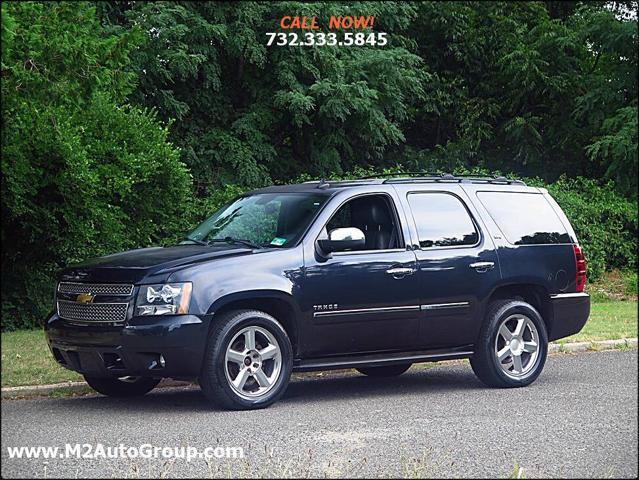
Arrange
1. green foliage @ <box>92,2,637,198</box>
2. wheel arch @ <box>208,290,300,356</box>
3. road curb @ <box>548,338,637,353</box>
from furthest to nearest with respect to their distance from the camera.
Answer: green foliage @ <box>92,2,637,198</box> → road curb @ <box>548,338,637,353</box> → wheel arch @ <box>208,290,300,356</box>

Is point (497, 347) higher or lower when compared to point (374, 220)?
lower

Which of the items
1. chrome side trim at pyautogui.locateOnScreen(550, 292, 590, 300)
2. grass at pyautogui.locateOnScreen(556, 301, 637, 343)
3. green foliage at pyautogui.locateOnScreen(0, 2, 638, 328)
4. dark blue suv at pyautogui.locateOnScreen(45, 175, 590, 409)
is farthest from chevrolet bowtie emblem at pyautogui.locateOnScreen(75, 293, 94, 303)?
grass at pyautogui.locateOnScreen(556, 301, 637, 343)

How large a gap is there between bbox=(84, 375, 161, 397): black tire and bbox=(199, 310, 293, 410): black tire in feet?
4.25

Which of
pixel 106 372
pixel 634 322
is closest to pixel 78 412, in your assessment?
pixel 106 372

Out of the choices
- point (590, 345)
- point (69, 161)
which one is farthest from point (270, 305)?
point (69, 161)

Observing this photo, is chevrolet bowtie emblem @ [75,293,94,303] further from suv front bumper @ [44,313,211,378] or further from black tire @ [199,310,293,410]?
black tire @ [199,310,293,410]

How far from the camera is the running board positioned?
10.7m

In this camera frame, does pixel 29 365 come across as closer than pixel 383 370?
Yes

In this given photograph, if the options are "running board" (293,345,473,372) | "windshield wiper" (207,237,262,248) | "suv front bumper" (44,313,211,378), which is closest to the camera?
"suv front bumper" (44,313,211,378)

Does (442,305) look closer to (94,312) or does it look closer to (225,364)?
(225,364)

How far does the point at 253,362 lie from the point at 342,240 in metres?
1.38

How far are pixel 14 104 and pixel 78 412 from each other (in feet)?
21.2

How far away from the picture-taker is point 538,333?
12117mm

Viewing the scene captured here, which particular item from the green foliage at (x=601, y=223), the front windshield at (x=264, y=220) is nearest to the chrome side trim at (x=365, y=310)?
the front windshield at (x=264, y=220)
